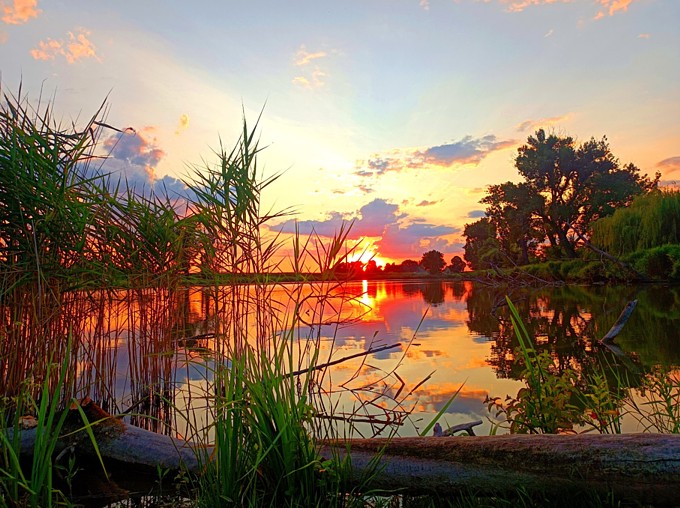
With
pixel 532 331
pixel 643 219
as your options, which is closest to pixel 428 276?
pixel 643 219

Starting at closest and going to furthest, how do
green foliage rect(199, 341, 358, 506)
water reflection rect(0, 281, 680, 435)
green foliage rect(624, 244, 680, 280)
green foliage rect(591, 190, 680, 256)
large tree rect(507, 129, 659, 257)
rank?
green foliage rect(199, 341, 358, 506), water reflection rect(0, 281, 680, 435), green foliage rect(624, 244, 680, 280), green foliage rect(591, 190, 680, 256), large tree rect(507, 129, 659, 257)

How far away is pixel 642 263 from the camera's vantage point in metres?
21.3

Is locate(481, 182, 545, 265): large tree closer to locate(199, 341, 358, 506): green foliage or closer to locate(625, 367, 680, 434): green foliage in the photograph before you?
locate(625, 367, 680, 434): green foliage

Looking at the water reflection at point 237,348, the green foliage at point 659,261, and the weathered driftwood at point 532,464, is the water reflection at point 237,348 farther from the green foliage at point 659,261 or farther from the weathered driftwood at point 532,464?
the green foliage at point 659,261

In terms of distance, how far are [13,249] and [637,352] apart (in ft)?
Answer: 24.7

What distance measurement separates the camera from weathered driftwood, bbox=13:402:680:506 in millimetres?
2025

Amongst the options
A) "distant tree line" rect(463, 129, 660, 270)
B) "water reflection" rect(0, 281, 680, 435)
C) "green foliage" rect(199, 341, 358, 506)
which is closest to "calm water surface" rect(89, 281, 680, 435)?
"water reflection" rect(0, 281, 680, 435)

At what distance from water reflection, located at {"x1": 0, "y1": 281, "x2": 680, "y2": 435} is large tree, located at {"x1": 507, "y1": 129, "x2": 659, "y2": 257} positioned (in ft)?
91.9

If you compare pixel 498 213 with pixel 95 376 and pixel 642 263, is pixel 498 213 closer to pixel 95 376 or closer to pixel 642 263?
pixel 642 263

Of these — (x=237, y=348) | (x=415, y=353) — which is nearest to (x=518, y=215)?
(x=415, y=353)

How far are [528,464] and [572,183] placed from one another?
3855 cm

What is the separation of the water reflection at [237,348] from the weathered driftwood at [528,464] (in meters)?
0.53

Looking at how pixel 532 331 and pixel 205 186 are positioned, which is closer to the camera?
pixel 205 186

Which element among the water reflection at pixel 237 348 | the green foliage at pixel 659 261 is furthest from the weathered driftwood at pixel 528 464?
the green foliage at pixel 659 261
